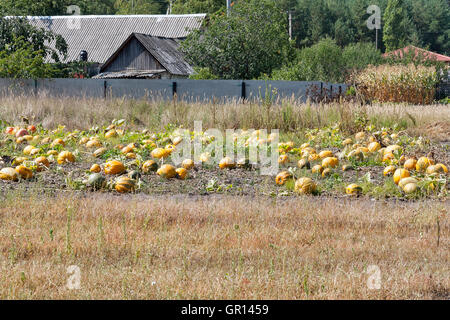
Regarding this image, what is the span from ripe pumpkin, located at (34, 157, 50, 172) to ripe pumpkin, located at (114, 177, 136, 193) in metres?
1.17

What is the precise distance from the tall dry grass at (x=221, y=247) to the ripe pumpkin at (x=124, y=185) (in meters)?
0.29

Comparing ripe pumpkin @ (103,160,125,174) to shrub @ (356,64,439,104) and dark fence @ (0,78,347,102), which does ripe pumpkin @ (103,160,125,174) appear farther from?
shrub @ (356,64,439,104)

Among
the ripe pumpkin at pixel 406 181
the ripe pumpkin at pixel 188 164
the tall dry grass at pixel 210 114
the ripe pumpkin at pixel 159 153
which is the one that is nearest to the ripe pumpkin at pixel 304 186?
the ripe pumpkin at pixel 406 181

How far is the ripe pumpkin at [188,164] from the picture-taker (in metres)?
6.70

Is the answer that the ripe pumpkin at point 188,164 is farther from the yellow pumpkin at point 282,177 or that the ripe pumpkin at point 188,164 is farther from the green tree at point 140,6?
the green tree at point 140,6

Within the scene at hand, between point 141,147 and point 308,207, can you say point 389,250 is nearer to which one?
point 308,207

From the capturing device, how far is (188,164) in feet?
22.0

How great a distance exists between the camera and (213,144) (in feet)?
25.2

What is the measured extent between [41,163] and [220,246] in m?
3.33

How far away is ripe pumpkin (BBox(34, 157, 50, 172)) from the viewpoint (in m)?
6.60

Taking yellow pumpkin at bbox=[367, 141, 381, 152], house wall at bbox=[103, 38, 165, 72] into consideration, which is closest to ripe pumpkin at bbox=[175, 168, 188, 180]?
yellow pumpkin at bbox=[367, 141, 381, 152]

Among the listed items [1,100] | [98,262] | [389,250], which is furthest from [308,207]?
[1,100]

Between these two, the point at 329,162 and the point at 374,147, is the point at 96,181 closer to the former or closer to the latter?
the point at 329,162
